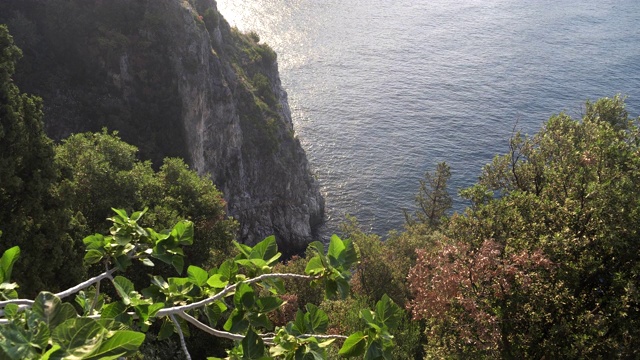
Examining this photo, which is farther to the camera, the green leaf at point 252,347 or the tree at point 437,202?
the tree at point 437,202

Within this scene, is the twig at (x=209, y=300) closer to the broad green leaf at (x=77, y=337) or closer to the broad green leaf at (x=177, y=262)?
the broad green leaf at (x=177, y=262)

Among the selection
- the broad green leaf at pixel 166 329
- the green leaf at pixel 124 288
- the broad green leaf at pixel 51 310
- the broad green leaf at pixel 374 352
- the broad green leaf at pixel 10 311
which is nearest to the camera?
the broad green leaf at pixel 51 310

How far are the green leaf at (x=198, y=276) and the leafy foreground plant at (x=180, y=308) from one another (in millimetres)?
17

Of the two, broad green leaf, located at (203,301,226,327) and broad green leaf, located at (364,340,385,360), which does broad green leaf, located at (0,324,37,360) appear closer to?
broad green leaf, located at (203,301,226,327)

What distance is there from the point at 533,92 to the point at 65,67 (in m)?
79.8

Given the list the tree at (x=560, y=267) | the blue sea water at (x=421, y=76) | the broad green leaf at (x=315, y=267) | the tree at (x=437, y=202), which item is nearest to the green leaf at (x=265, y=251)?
the broad green leaf at (x=315, y=267)

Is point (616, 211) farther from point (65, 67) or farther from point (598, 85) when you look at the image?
point (598, 85)

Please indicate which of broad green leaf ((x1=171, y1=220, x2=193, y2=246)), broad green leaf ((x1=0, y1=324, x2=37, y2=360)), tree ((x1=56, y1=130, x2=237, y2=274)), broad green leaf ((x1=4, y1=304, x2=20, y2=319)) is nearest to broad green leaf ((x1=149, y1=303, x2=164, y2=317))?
broad green leaf ((x1=171, y1=220, x2=193, y2=246))

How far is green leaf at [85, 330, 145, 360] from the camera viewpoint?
487 centimetres

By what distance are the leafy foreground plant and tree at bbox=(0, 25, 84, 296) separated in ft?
56.9

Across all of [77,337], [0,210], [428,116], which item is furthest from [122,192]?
[428,116]

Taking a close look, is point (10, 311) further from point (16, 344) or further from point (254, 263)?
point (254, 263)

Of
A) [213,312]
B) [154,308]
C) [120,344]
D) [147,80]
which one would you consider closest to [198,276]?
[213,312]

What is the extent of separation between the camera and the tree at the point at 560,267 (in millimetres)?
15602
